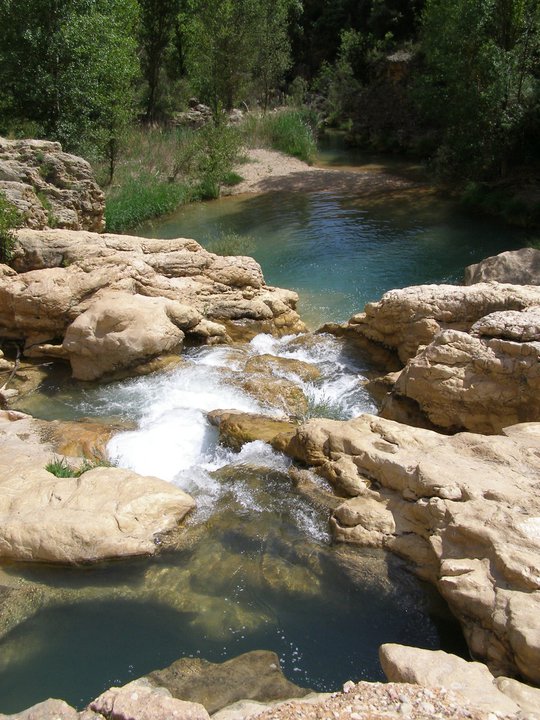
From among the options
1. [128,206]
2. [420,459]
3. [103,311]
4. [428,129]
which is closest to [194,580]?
[420,459]

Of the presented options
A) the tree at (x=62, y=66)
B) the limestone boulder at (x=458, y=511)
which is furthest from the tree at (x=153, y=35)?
the limestone boulder at (x=458, y=511)

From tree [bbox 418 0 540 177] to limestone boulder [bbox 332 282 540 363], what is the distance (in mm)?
10915

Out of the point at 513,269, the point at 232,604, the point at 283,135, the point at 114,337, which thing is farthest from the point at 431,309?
the point at 283,135

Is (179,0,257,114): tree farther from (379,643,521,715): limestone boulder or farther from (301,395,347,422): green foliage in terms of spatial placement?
(379,643,521,715): limestone boulder

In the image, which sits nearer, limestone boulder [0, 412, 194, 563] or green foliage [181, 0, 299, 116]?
limestone boulder [0, 412, 194, 563]

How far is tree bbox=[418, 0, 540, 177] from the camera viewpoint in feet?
56.2

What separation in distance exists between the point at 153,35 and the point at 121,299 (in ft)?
71.2

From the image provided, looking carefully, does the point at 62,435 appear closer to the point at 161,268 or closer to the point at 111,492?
the point at 111,492

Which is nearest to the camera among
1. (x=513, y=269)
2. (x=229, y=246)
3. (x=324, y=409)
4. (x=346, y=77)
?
(x=324, y=409)

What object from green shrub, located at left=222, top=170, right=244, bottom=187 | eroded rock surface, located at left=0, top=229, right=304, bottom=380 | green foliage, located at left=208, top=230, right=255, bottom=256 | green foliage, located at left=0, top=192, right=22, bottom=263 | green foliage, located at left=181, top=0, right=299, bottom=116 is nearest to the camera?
eroded rock surface, located at left=0, top=229, right=304, bottom=380

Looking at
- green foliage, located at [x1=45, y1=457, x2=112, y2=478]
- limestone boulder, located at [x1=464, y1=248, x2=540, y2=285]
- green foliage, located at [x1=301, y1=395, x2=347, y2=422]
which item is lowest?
green foliage, located at [x1=301, y1=395, x2=347, y2=422]

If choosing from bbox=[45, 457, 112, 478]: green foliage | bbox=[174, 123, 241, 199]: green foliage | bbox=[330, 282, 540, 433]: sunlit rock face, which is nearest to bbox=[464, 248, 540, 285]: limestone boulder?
bbox=[330, 282, 540, 433]: sunlit rock face

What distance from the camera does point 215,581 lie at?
17.6 ft

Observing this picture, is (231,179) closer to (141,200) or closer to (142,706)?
(141,200)
